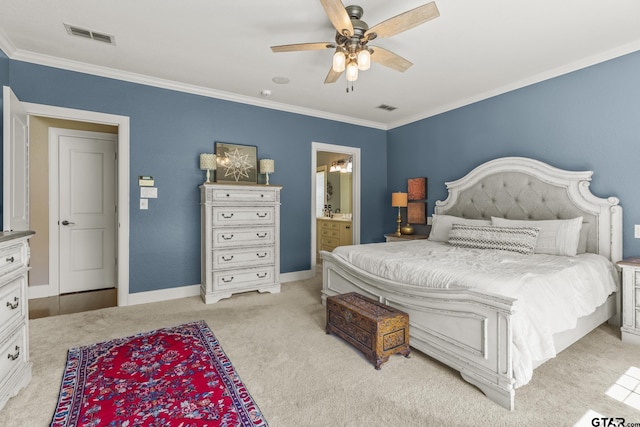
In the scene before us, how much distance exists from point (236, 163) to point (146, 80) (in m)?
1.37

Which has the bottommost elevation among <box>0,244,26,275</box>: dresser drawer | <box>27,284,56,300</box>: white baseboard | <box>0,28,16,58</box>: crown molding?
<box>27,284,56,300</box>: white baseboard

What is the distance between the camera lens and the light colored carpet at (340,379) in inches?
66.2

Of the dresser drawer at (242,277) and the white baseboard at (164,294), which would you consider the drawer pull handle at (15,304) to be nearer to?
the white baseboard at (164,294)

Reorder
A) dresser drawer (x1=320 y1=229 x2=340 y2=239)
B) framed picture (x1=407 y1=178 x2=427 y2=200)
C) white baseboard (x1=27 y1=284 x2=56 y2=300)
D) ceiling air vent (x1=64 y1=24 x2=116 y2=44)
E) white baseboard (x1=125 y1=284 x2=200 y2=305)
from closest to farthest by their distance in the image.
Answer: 1. ceiling air vent (x1=64 y1=24 x2=116 y2=44)
2. white baseboard (x1=125 y1=284 x2=200 y2=305)
3. white baseboard (x1=27 y1=284 x2=56 y2=300)
4. framed picture (x1=407 y1=178 x2=427 y2=200)
5. dresser drawer (x1=320 y1=229 x2=340 y2=239)

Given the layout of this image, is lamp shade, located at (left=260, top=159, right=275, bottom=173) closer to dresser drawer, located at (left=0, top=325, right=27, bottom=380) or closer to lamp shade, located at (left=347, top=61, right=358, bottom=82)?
lamp shade, located at (left=347, top=61, right=358, bottom=82)

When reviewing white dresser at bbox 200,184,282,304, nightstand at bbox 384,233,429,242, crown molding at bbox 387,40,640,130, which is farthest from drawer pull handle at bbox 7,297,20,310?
crown molding at bbox 387,40,640,130

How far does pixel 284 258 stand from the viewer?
464 centimetres

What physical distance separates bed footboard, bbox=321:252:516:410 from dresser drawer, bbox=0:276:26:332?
8.06 feet

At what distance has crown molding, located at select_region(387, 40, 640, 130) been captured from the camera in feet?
9.45

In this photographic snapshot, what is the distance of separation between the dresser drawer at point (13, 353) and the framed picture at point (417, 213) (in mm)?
4609

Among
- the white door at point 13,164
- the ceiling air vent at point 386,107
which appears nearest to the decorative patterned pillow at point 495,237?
the ceiling air vent at point 386,107

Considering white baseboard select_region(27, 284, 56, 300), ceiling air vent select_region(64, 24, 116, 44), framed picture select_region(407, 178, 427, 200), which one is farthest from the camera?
framed picture select_region(407, 178, 427, 200)

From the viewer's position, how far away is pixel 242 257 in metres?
3.84

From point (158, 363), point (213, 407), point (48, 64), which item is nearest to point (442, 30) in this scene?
point (213, 407)
